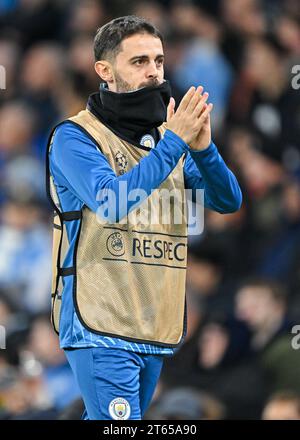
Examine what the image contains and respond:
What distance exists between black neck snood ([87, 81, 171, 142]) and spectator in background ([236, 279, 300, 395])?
7.88ft

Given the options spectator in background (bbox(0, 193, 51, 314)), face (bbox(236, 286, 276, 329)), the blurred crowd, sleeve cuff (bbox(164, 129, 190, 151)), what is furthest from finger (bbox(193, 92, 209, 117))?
spectator in background (bbox(0, 193, 51, 314))

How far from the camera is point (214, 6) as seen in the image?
8.52 metres

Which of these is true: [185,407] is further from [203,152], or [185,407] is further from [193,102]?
[193,102]

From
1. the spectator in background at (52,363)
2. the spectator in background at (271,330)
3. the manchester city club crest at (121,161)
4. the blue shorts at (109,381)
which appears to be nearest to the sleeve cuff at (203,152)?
the manchester city club crest at (121,161)

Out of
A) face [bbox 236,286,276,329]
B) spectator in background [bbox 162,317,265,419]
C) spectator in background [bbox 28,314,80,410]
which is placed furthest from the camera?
spectator in background [bbox 28,314,80,410]

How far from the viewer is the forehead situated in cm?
404

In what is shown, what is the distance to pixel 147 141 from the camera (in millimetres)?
4105

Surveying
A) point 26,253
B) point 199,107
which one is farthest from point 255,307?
point 199,107

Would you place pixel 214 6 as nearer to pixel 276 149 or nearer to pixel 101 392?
pixel 276 149

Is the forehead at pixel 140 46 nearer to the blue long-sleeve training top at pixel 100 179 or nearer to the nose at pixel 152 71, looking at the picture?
the nose at pixel 152 71

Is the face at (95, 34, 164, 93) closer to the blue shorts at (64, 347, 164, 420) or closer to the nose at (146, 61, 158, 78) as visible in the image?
the nose at (146, 61, 158, 78)

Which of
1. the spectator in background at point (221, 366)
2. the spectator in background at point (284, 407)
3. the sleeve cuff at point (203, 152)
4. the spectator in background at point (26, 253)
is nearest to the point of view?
the sleeve cuff at point (203, 152)

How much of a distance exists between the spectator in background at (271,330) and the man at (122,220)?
2.16m

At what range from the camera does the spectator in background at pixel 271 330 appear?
6.12 m
